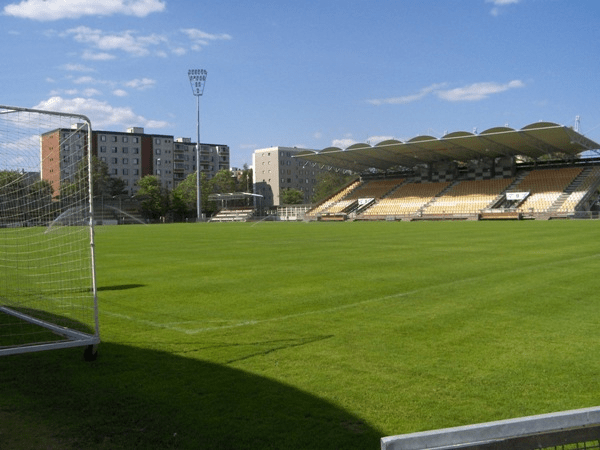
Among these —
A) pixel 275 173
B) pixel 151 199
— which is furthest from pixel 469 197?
pixel 275 173

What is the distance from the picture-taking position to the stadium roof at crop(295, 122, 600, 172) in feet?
175

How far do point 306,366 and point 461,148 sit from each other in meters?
59.4

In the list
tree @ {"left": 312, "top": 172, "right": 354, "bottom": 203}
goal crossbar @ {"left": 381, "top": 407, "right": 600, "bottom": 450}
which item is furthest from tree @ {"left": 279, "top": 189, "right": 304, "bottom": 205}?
goal crossbar @ {"left": 381, "top": 407, "right": 600, "bottom": 450}

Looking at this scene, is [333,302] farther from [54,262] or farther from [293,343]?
[54,262]

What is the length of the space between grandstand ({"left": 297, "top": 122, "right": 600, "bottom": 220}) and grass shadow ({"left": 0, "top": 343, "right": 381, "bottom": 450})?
167 ft

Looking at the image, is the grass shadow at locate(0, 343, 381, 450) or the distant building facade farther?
the distant building facade

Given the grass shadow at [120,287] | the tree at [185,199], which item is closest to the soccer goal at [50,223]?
the grass shadow at [120,287]

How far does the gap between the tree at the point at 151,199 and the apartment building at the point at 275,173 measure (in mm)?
40160

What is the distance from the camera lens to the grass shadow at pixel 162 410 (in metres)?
3.94

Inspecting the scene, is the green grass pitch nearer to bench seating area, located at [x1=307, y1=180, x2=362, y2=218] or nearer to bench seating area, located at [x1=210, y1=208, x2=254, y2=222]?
bench seating area, located at [x1=307, y1=180, x2=362, y2=218]

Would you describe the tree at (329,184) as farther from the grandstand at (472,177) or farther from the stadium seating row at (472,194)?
the stadium seating row at (472,194)

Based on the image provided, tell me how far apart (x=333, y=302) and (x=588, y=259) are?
384 inches

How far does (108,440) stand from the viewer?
155 inches

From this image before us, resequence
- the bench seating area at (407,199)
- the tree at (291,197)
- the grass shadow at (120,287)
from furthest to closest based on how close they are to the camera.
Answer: the tree at (291,197), the bench seating area at (407,199), the grass shadow at (120,287)
